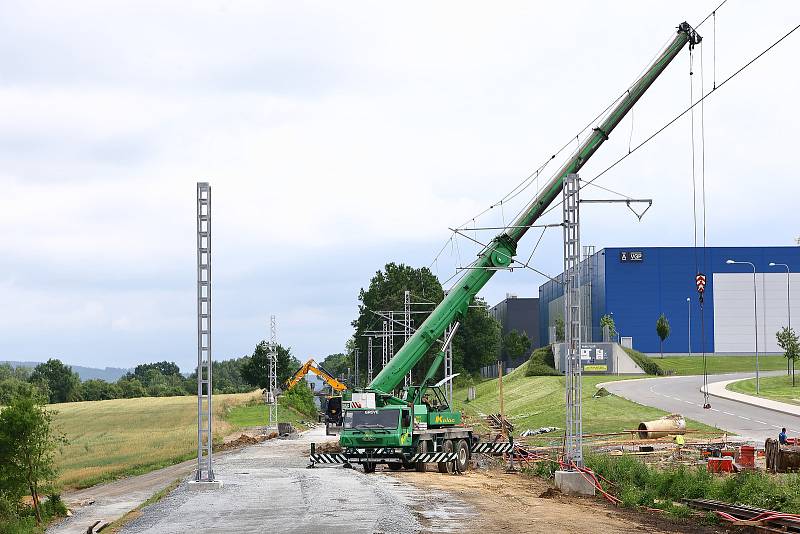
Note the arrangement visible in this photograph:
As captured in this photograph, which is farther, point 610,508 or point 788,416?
point 788,416

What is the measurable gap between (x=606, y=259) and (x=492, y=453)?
3710 inches

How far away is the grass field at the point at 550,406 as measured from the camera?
210 feet

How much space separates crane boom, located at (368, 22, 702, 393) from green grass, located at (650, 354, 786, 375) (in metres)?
79.8

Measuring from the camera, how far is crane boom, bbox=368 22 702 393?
38.1 m

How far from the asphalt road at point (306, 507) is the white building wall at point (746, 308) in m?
99.3

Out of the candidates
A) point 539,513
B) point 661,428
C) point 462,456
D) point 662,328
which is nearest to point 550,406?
point 661,428

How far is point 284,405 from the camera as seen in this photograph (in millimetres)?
127125

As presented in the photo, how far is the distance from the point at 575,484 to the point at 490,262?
1201 cm

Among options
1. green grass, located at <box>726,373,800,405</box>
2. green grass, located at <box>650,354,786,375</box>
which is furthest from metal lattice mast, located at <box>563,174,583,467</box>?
green grass, located at <box>650,354,786,375</box>

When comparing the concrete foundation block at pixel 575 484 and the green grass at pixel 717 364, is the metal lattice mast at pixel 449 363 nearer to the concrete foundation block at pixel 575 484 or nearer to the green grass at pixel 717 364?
the concrete foundation block at pixel 575 484

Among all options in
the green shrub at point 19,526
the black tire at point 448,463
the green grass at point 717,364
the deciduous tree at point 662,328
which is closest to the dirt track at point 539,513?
the black tire at point 448,463

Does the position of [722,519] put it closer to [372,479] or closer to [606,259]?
[372,479]

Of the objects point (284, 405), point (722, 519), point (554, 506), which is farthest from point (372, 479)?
point (284, 405)

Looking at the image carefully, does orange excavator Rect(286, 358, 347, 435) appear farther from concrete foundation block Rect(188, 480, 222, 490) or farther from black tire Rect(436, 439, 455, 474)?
concrete foundation block Rect(188, 480, 222, 490)
